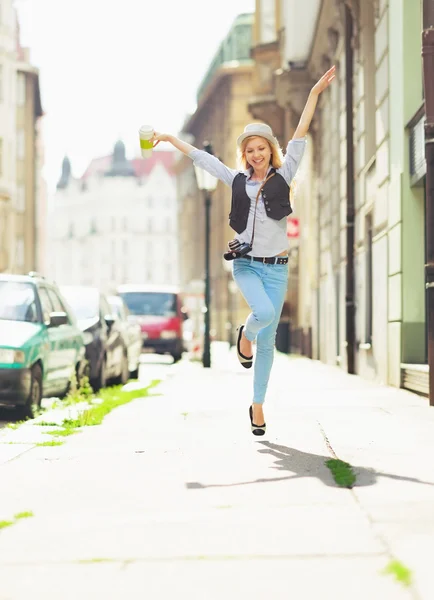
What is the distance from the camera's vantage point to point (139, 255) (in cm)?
13788

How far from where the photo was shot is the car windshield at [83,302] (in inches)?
637

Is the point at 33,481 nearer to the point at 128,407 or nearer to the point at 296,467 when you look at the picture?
the point at 296,467

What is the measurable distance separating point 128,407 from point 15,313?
5.87 ft

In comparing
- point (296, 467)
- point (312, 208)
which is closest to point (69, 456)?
point (296, 467)

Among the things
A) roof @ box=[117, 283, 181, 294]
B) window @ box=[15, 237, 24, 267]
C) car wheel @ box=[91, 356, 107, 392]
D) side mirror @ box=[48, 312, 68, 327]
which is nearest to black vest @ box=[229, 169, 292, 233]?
side mirror @ box=[48, 312, 68, 327]

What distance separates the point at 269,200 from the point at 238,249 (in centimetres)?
34

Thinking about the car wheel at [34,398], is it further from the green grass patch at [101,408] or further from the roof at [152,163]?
the roof at [152,163]

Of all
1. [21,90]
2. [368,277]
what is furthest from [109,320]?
[21,90]

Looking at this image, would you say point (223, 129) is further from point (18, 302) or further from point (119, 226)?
point (119, 226)

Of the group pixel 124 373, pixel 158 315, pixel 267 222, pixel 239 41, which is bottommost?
pixel 124 373

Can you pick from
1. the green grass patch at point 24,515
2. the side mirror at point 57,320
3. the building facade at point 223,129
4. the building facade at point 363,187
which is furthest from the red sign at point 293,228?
the green grass patch at point 24,515

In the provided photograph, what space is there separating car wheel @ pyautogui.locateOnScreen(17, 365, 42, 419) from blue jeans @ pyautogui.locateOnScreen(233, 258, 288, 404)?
12.6 ft

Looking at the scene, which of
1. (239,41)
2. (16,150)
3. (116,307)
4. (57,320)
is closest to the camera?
(57,320)

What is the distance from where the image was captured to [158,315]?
3162 cm
